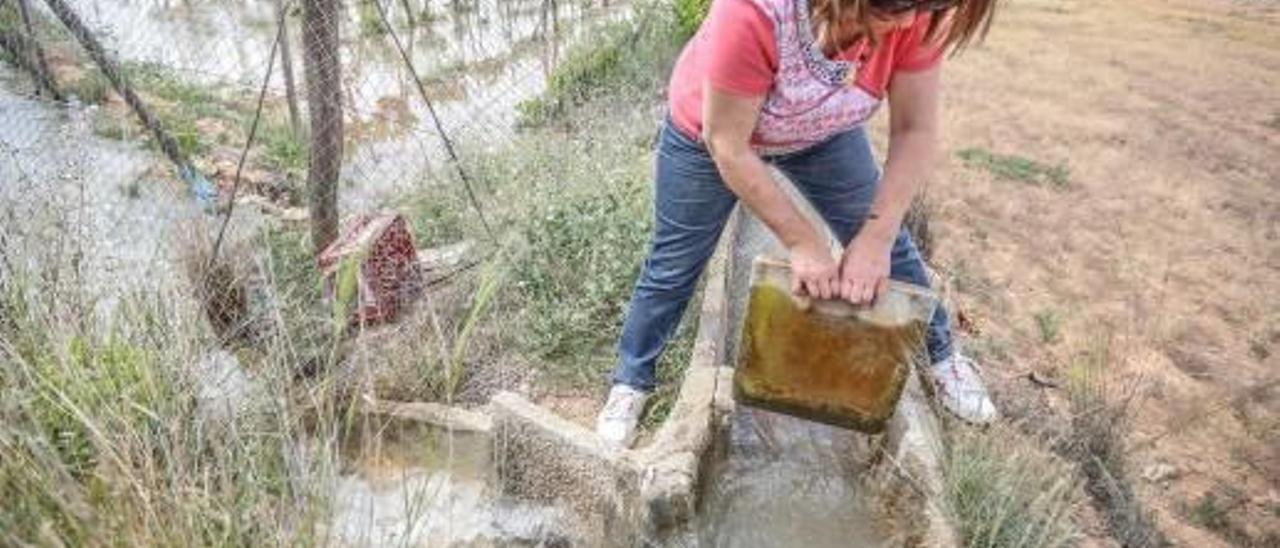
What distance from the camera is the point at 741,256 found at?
409 centimetres

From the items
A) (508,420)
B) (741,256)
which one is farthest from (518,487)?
(741,256)

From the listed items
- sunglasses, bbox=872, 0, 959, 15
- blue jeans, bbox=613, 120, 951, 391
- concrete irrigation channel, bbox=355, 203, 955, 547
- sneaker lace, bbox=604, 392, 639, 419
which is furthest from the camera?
sneaker lace, bbox=604, 392, 639, 419

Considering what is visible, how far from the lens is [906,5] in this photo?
6.05 ft

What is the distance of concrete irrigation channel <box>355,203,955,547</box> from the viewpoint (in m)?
2.38

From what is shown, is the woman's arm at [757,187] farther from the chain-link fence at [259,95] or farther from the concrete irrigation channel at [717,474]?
the chain-link fence at [259,95]

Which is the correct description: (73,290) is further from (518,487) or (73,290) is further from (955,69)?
(955,69)

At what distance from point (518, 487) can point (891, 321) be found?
107 centimetres

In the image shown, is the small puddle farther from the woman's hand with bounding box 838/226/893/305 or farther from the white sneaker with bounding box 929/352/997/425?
the white sneaker with bounding box 929/352/997/425

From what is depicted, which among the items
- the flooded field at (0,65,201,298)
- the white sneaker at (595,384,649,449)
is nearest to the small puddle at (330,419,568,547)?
the white sneaker at (595,384,649,449)

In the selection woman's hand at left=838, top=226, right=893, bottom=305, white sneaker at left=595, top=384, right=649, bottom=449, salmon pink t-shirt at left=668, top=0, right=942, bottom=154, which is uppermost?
salmon pink t-shirt at left=668, top=0, right=942, bottom=154

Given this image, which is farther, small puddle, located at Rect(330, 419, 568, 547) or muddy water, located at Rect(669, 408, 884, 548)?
muddy water, located at Rect(669, 408, 884, 548)

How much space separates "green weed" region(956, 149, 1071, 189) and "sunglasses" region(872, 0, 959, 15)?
5262 mm

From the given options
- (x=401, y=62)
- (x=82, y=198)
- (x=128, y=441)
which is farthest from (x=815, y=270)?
(x=401, y=62)

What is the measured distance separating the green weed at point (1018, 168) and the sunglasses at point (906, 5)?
526cm
